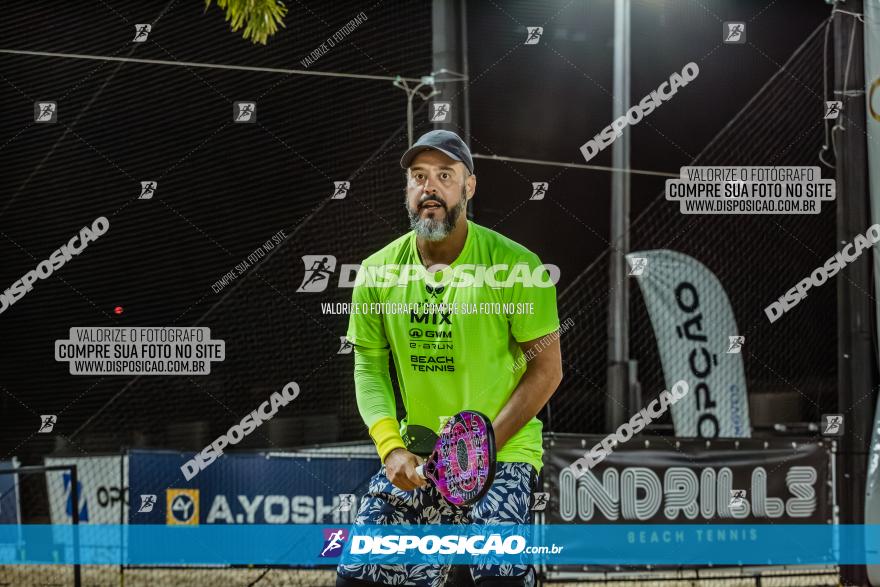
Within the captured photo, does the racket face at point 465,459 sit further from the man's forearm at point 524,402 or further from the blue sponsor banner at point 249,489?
the blue sponsor banner at point 249,489

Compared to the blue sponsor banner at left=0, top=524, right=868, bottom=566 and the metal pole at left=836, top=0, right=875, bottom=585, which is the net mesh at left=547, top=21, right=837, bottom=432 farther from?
the blue sponsor banner at left=0, top=524, right=868, bottom=566

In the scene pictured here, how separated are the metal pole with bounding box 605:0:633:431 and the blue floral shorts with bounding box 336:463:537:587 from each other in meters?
2.46

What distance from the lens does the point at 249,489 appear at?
19.7ft

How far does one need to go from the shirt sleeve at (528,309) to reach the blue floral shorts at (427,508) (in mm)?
545

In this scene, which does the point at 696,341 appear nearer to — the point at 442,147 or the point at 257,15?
the point at 442,147

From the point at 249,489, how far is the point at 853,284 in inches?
154

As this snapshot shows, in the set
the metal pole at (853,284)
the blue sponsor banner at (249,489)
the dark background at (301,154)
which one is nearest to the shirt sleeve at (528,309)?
the dark background at (301,154)

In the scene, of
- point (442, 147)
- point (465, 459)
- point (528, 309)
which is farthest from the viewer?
point (442, 147)

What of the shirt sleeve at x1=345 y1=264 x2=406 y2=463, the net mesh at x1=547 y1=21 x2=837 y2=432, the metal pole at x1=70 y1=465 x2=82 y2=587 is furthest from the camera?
the net mesh at x1=547 y1=21 x2=837 y2=432

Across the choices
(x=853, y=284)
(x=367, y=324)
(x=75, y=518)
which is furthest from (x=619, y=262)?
(x=75, y=518)

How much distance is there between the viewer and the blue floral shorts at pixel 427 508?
12.6 feet

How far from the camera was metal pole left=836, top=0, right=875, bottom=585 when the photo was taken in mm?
6367

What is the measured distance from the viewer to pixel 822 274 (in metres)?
6.57

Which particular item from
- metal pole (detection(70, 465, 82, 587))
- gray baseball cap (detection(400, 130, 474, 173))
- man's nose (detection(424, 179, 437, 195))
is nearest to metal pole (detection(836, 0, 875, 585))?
gray baseball cap (detection(400, 130, 474, 173))
